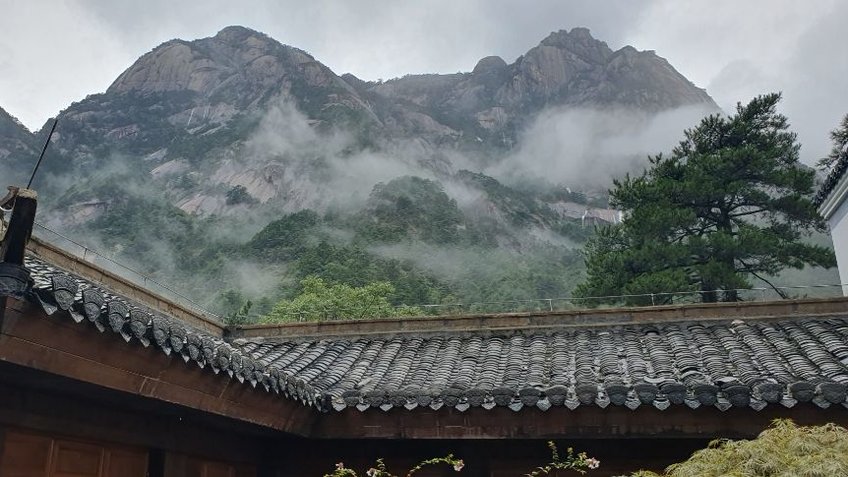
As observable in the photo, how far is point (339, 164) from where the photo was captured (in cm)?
7000

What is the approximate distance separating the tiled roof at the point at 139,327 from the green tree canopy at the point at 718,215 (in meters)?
15.7

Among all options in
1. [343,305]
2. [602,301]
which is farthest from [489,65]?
[602,301]

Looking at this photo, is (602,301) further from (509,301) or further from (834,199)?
(509,301)

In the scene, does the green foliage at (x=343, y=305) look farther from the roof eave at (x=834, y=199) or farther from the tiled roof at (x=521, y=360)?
the tiled roof at (x=521, y=360)

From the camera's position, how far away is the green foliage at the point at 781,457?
3.42 meters

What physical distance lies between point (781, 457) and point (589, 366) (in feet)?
11.7

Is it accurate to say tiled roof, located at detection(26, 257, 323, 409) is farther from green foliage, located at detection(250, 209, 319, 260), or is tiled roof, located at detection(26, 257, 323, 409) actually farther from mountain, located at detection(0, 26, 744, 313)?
green foliage, located at detection(250, 209, 319, 260)

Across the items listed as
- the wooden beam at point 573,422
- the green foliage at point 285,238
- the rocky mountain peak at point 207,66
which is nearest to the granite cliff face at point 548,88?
the rocky mountain peak at point 207,66

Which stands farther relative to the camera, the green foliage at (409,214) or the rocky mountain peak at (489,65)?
the rocky mountain peak at (489,65)

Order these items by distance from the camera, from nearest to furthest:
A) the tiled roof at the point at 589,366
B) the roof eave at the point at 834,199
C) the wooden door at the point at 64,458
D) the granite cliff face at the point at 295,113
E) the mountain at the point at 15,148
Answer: the wooden door at the point at 64,458 → the tiled roof at the point at 589,366 → the roof eave at the point at 834,199 → the mountain at the point at 15,148 → the granite cliff face at the point at 295,113

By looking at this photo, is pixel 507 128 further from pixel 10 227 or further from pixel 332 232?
pixel 10 227

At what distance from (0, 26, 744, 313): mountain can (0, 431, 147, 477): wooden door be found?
32.2 m

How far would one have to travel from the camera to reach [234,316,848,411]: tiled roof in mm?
5703

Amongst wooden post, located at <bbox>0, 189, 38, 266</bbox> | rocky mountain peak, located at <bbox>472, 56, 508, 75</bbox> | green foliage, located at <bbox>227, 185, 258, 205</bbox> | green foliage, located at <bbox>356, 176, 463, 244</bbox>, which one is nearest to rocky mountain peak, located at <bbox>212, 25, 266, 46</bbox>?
rocky mountain peak, located at <bbox>472, 56, 508, 75</bbox>
